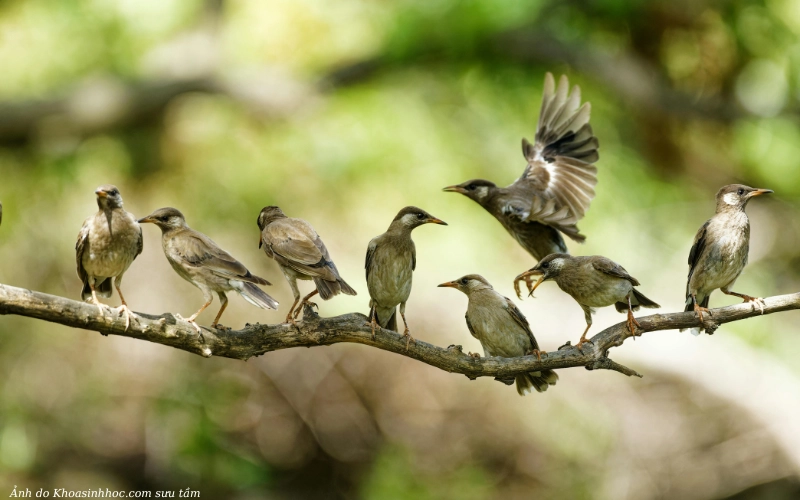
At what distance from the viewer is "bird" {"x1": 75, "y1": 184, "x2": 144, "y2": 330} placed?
453 centimetres

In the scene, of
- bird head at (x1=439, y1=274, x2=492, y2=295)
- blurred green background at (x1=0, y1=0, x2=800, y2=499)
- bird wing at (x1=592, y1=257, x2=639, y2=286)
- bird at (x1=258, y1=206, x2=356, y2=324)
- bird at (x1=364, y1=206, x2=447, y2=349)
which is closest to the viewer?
bird at (x1=258, y1=206, x2=356, y2=324)

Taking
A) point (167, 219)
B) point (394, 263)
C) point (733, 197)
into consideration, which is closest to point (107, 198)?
point (167, 219)

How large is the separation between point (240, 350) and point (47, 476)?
281 inches

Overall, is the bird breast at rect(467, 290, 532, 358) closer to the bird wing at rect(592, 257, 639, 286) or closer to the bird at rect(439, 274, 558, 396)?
the bird at rect(439, 274, 558, 396)

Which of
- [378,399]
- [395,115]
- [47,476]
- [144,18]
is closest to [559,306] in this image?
[378,399]

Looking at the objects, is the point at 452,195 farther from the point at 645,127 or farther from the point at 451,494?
the point at 451,494

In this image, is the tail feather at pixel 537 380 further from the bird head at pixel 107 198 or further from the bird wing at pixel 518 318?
the bird head at pixel 107 198

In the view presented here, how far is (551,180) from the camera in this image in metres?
6.26

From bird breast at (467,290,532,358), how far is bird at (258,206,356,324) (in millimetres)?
1336

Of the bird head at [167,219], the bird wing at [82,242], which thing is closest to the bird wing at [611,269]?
the bird head at [167,219]

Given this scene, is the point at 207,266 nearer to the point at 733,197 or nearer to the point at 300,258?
the point at 300,258

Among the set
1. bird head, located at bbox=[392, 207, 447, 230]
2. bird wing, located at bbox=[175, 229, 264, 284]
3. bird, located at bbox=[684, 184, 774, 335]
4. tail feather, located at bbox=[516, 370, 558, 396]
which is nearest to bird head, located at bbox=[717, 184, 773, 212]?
bird, located at bbox=[684, 184, 774, 335]

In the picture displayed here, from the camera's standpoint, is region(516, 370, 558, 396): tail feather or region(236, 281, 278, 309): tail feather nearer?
region(236, 281, 278, 309): tail feather

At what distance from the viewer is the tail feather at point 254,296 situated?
452cm
